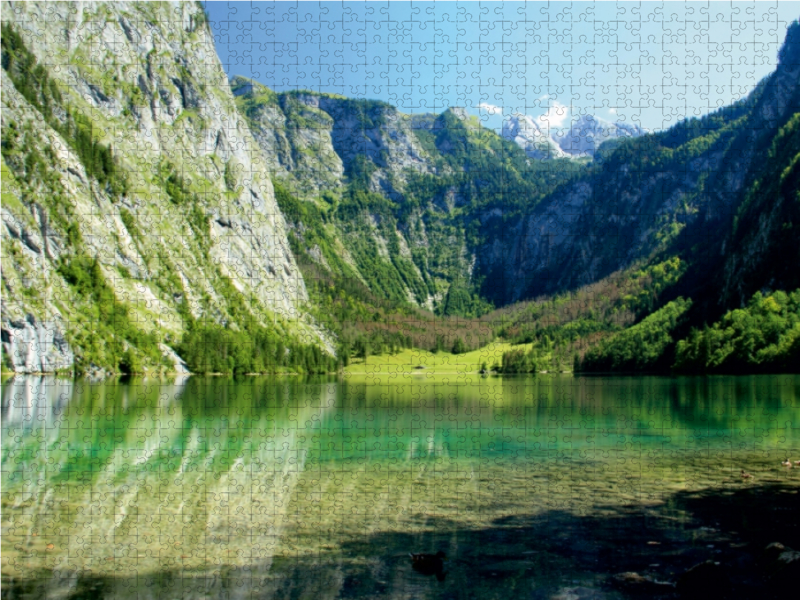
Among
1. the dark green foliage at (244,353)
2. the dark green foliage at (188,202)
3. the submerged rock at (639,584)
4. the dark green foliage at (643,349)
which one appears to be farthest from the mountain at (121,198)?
the submerged rock at (639,584)

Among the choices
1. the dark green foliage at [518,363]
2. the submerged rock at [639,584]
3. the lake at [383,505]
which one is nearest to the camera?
the submerged rock at [639,584]

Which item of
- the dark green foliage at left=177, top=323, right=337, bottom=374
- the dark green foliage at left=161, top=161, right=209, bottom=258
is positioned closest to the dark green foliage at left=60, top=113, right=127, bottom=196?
the dark green foliage at left=161, top=161, right=209, bottom=258

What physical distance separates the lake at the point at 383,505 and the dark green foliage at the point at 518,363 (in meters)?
97.7

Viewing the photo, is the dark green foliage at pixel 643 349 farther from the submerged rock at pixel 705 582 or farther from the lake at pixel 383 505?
the submerged rock at pixel 705 582

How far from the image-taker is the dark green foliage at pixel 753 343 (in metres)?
73.5

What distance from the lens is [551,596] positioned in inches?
421

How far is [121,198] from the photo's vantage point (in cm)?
13350

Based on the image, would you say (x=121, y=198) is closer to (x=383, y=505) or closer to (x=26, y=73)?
(x=26, y=73)

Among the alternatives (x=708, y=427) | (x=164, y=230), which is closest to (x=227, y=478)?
(x=708, y=427)

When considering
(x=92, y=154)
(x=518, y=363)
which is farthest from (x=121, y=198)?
(x=518, y=363)

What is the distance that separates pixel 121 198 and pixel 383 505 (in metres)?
133

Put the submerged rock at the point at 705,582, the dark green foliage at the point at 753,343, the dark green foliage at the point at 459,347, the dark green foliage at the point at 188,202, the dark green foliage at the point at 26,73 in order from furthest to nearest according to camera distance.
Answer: the dark green foliage at the point at 459,347 < the dark green foliage at the point at 188,202 < the dark green foliage at the point at 26,73 < the dark green foliage at the point at 753,343 < the submerged rock at the point at 705,582

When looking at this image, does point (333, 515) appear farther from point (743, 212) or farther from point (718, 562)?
point (743, 212)

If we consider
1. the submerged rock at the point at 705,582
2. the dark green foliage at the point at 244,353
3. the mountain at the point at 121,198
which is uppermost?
the mountain at the point at 121,198
